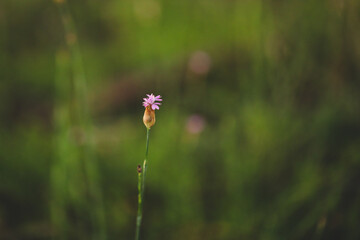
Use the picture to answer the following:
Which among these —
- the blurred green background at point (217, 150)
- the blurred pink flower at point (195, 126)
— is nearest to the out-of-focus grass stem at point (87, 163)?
the blurred green background at point (217, 150)

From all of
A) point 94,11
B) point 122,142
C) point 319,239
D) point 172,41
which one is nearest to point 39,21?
point 94,11

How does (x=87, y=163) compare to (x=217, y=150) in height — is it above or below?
below

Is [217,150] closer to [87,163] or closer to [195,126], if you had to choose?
[195,126]

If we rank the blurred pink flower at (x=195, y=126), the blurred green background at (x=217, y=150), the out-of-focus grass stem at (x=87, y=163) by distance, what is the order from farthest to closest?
the blurred pink flower at (x=195, y=126) < the blurred green background at (x=217, y=150) < the out-of-focus grass stem at (x=87, y=163)

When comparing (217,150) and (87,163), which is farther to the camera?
(217,150)

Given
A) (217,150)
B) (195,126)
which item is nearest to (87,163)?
(195,126)

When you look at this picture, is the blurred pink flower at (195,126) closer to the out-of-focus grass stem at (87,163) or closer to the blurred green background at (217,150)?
the blurred green background at (217,150)

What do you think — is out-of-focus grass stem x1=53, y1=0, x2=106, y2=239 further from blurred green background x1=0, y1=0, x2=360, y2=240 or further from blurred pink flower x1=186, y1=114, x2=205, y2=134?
blurred pink flower x1=186, y1=114, x2=205, y2=134

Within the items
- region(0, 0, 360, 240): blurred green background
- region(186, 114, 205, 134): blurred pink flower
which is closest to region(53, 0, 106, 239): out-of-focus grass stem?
region(0, 0, 360, 240): blurred green background

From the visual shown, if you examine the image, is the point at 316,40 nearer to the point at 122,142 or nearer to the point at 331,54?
the point at 331,54
